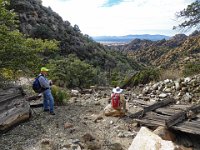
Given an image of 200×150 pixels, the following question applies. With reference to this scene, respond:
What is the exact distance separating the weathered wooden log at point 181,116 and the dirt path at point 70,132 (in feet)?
3.80

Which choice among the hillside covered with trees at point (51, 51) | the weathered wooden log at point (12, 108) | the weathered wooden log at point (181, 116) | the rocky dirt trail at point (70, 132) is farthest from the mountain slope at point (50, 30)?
the weathered wooden log at point (181, 116)

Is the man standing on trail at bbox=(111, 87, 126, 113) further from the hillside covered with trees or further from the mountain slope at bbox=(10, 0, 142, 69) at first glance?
the mountain slope at bbox=(10, 0, 142, 69)

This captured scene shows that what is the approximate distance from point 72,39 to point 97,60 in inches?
200

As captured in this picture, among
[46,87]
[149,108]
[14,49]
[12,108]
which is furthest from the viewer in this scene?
[46,87]

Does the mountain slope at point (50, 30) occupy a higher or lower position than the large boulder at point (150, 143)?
higher

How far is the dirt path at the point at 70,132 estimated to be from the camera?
26.1 feet

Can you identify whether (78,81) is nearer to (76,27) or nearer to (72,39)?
(72,39)

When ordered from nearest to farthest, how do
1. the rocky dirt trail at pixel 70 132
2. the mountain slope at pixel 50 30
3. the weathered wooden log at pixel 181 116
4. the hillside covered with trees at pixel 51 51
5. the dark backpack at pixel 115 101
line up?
1. the rocky dirt trail at pixel 70 132
2. the weathered wooden log at pixel 181 116
3. the hillside covered with trees at pixel 51 51
4. the dark backpack at pixel 115 101
5. the mountain slope at pixel 50 30

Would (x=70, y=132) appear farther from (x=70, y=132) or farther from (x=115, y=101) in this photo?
(x=115, y=101)

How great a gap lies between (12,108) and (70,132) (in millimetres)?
1941

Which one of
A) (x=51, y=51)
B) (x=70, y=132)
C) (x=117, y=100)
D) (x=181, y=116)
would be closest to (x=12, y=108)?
(x=70, y=132)

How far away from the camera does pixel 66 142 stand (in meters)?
8.13

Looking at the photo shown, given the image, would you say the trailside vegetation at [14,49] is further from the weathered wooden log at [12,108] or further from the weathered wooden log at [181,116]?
the weathered wooden log at [181,116]

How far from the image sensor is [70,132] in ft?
29.3
